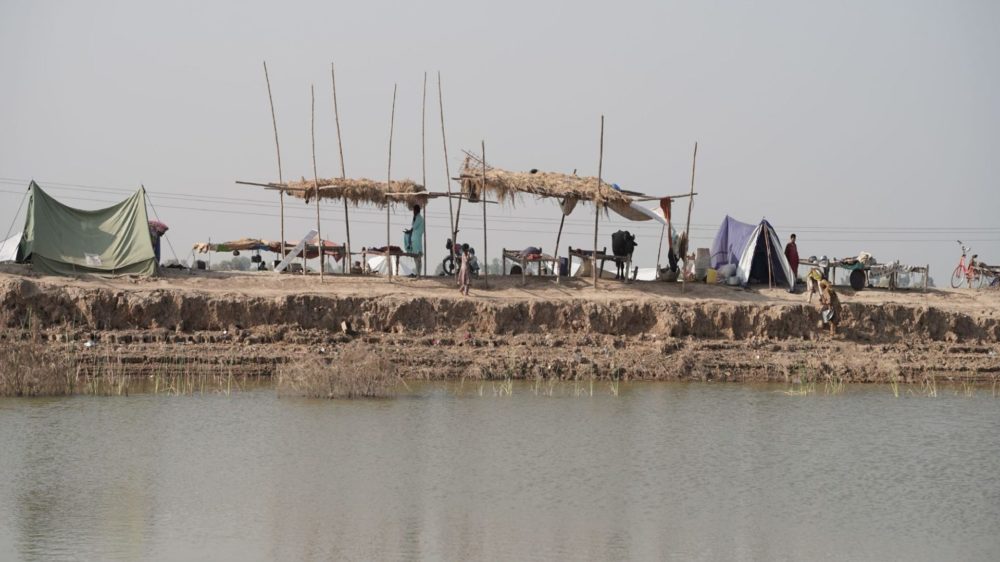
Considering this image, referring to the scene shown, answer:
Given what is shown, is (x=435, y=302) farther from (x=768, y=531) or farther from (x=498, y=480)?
(x=768, y=531)

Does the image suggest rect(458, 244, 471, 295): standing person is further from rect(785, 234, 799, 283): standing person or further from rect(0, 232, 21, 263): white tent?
rect(0, 232, 21, 263): white tent

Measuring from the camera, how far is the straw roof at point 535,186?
2367 centimetres

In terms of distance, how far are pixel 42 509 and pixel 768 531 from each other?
21.2 feet

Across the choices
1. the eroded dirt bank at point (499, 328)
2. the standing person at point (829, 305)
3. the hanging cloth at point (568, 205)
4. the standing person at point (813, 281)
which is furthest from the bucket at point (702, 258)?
the standing person at point (829, 305)

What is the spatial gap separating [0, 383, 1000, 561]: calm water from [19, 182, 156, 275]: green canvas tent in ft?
21.3

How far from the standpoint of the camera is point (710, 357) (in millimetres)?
21094

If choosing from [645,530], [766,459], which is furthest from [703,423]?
[645,530]

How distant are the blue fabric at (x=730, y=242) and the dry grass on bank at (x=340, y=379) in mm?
11330

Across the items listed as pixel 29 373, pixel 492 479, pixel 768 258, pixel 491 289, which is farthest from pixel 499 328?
pixel 492 479

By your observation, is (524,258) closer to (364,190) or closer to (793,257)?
(364,190)

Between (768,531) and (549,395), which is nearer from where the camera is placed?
(768,531)

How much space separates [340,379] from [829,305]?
10164 mm

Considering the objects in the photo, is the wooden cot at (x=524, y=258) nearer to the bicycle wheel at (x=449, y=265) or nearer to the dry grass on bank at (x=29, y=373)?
the bicycle wheel at (x=449, y=265)

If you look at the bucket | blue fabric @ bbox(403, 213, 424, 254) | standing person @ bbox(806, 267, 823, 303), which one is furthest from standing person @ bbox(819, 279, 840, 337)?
blue fabric @ bbox(403, 213, 424, 254)
